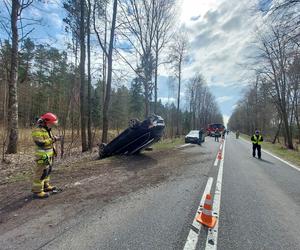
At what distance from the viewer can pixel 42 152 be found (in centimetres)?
451

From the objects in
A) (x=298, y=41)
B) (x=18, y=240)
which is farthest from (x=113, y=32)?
(x=18, y=240)

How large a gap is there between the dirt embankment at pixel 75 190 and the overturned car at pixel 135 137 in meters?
1.98

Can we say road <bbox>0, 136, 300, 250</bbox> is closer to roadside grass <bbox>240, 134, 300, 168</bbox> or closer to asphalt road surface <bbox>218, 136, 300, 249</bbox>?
asphalt road surface <bbox>218, 136, 300, 249</bbox>

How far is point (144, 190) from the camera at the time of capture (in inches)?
201

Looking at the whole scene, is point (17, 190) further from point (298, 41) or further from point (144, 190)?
point (298, 41)

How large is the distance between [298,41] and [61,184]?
10876mm

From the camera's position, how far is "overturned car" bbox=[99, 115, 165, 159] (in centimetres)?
927

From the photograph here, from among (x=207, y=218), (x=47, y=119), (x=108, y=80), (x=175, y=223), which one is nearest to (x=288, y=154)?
(x=108, y=80)

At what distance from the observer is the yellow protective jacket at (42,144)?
4414 mm

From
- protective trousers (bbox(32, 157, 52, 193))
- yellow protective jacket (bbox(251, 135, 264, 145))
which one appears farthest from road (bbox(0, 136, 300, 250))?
yellow protective jacket (bbox(251, 135, 264, 145))

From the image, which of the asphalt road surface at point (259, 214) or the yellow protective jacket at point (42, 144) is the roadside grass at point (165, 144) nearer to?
the asphalt road surface at point (259, 214)

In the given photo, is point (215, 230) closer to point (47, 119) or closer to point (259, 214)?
point (259, 214)

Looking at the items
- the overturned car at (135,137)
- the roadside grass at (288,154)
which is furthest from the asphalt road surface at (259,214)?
the roadside grass at (288,154)

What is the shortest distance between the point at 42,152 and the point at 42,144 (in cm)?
20
